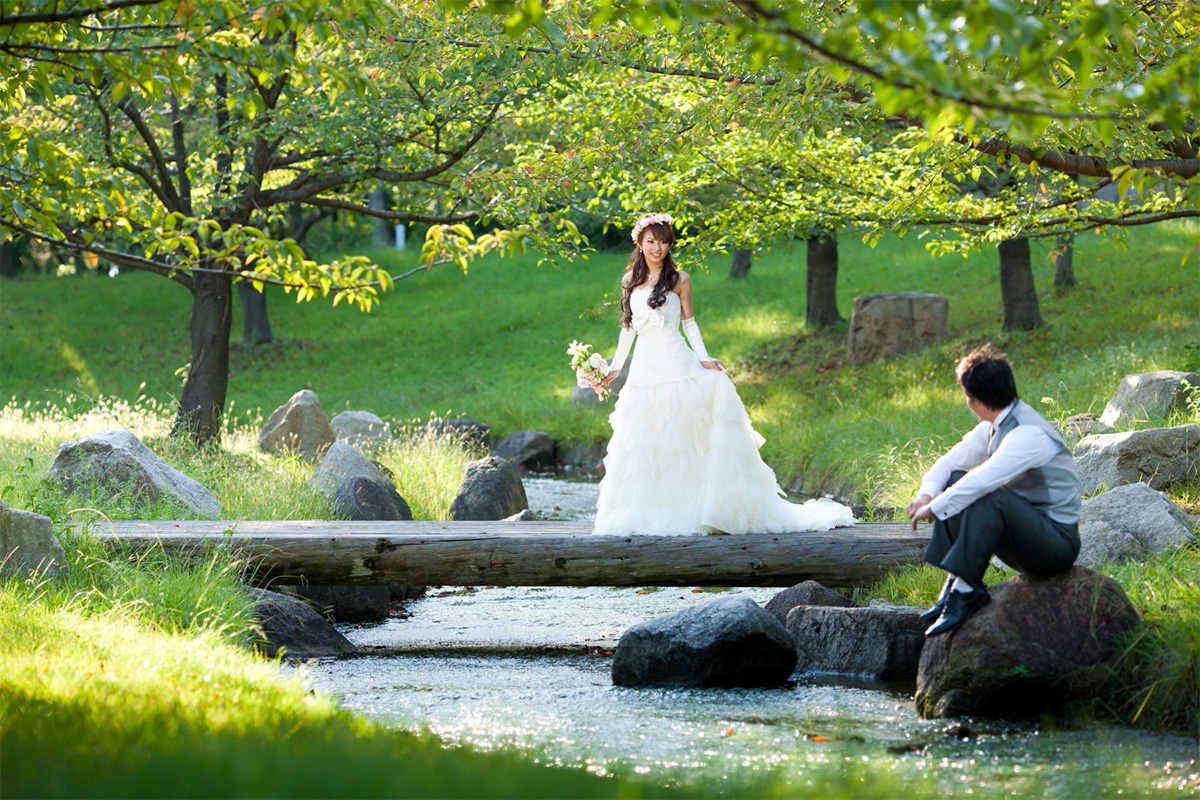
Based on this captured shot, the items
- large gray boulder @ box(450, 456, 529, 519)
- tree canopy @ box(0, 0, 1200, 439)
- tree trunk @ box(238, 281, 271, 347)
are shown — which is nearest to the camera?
tree canopy @ box(0, 0, 1200, 439)

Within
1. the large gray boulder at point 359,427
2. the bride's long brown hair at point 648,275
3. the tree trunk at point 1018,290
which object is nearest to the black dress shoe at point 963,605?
the bride's long brown hair at point 648,275

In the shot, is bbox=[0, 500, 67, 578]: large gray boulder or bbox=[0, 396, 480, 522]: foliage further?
bbox=[0, 396, 480, 522]: foliage

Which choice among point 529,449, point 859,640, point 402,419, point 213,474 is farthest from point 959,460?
point 402,419

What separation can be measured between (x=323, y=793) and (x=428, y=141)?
39.5 feet

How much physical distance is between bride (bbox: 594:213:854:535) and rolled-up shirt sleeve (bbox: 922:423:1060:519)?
2553 millimetres

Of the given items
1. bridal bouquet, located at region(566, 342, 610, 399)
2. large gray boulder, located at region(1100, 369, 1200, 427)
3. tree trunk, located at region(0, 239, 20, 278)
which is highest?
tree trunk, located at region(0, 239, 20, 278)

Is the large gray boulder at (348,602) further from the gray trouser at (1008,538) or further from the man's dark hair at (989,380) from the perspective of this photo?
the man's dark hair at (989,380)

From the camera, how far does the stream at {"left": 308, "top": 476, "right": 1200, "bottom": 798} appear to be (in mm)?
4719

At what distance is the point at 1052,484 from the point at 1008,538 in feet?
1.19

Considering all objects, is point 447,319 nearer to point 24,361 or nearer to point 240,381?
point 240,381

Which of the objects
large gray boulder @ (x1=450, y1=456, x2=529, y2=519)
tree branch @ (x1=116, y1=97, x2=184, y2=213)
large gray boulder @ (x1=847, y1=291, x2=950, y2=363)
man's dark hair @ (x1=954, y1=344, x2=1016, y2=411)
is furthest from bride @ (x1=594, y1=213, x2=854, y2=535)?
large gray boulder @ (x1=847, y1=291, x2=950, y2=363)

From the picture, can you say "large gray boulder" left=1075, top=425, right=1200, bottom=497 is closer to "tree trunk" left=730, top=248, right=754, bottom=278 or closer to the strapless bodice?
the strapless bodice

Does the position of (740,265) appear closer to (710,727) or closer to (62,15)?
Result: (710,727)

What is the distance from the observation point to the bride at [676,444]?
26.3 ft
